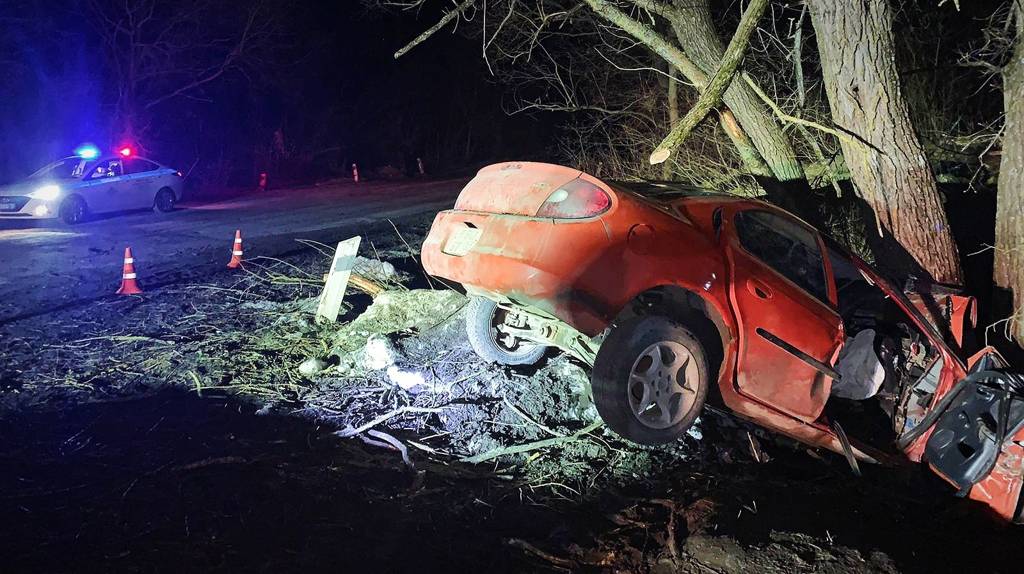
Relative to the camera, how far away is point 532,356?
566 centimetres

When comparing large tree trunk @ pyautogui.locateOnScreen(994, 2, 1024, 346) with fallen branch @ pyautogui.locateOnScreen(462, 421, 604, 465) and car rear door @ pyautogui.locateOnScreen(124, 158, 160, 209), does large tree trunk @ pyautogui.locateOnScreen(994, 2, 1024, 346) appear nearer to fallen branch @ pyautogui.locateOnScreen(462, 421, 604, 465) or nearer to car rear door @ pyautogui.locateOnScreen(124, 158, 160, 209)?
fallen branch @ pyautogui.locateOnScreen(462, 421, 604, 465)

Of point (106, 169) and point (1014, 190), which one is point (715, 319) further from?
point (106, 169)

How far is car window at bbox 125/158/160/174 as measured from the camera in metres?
16.0

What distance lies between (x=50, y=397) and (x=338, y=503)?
275 centimetres

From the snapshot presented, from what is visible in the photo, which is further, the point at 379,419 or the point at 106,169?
the point at 106,169

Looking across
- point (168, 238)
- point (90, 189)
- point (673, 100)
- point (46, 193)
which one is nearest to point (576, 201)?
point (673, 100)

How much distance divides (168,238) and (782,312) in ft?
35.5

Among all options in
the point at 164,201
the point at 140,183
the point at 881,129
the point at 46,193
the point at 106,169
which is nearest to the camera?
the point at 881,129

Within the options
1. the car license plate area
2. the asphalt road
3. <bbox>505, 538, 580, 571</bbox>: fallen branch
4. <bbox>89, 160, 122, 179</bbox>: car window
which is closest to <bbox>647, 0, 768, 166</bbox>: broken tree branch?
the car license plate area

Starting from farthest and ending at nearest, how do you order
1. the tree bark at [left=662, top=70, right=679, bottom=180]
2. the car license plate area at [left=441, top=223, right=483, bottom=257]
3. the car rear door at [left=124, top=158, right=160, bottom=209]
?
the car rear door at [left=124, top=158, right=160, bottom=209] → the tree bark at [left=662, top=70, right=679, bottom=180] → the car license plate area at [left=441, top=223, right=483, bottom=257]

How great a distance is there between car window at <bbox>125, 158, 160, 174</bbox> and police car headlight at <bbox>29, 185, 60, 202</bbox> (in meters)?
1.99

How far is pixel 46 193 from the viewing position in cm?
1395

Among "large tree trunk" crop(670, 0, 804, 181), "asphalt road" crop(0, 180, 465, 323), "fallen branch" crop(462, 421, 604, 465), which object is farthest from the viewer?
"asphalt road" crop(0, 180, 465, 323)

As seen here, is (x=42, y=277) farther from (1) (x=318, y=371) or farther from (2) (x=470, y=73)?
(2) (x=470, y=73)
